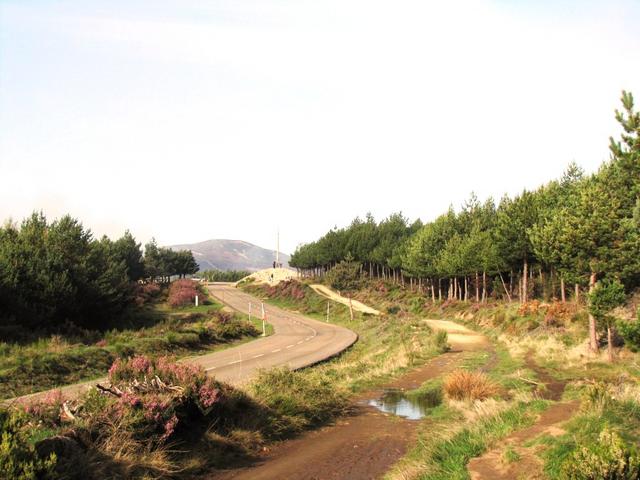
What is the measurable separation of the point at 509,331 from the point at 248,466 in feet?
108

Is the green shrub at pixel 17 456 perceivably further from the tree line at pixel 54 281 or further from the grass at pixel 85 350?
the tree line at pixel 54 281

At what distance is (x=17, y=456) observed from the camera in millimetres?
7836

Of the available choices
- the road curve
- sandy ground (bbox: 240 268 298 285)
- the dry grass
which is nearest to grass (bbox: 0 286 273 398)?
the road curve

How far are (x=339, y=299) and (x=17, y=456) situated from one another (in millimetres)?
73422

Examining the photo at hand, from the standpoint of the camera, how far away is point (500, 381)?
20.9 meters

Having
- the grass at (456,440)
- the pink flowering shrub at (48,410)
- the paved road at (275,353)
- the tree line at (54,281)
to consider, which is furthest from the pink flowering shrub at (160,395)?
the tree line at (54,281)

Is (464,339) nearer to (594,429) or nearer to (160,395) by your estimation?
(594,429)

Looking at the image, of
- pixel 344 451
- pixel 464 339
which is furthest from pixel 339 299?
pixel 344 451

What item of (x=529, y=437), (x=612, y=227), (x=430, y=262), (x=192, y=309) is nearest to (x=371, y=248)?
(x=430, y=262)

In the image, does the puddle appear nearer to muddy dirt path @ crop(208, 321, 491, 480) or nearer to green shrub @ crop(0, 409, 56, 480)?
muddy dirt path @ crop(208, 321, 491, 480)

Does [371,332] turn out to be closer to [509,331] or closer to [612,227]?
[509,331]

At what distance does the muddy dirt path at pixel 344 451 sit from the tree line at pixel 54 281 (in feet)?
73.7

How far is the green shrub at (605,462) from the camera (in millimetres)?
7566

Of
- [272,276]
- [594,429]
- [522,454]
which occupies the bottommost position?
[272,276]
